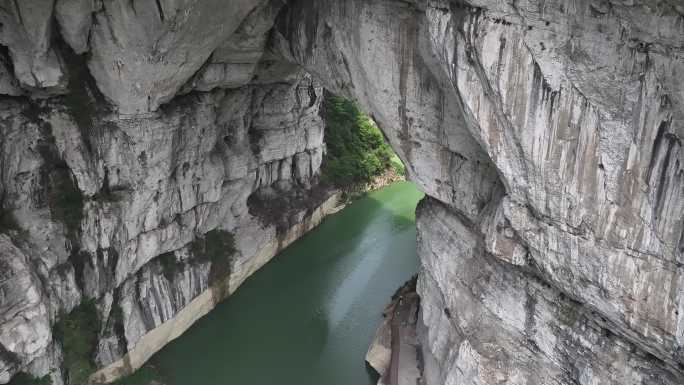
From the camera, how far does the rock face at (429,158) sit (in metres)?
5.97

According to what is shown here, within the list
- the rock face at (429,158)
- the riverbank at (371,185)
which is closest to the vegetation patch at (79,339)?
the rock face at (429,158)

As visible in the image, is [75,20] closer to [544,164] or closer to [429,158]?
[429,158]

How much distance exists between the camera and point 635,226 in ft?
20.0

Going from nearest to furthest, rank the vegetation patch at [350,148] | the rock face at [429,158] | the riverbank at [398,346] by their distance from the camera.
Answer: the rock face at [429,158], the riverbank at [398,346], the vegetation patch at [350,148]

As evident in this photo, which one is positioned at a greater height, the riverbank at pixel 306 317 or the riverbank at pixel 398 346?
the riverbank at pixel 398 346

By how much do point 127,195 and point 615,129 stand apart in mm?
9166

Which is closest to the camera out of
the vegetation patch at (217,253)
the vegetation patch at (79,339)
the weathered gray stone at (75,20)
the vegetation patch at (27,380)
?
the weathered gray stone at (75,20)

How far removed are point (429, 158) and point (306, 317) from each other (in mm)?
6261

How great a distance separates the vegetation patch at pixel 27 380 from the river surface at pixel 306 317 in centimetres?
254

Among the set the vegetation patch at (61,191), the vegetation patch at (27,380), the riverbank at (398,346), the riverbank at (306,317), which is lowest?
the riverbank at (306,317)

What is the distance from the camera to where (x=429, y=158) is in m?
9.40

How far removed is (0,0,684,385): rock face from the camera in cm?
597

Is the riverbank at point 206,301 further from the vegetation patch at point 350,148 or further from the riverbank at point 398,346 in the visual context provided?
the riverbank at point 398,346

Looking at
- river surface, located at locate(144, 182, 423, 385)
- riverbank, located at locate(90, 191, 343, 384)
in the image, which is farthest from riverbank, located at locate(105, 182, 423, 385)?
riverbank, located at locate(90, 191, 343, 384)
